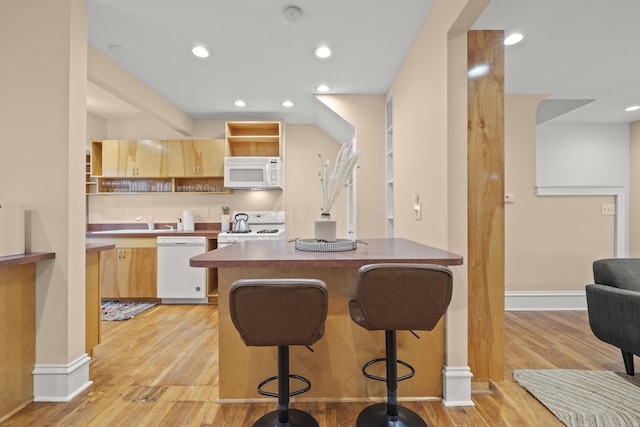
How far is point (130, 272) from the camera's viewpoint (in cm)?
384

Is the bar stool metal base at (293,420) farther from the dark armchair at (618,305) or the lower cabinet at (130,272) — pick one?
the lower cabinet at (130,272)

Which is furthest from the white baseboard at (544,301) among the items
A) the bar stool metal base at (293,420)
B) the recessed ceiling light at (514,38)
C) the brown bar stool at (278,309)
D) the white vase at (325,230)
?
the brown bar stool at (278,309)

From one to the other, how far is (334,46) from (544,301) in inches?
140

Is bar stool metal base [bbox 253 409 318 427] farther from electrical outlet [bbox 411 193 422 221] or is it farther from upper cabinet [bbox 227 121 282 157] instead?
upper cabinet [bbox 227 121 282 157]

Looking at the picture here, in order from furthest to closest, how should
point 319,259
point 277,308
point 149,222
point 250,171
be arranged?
point 149,222 < point 250,171 < point 319,259 < point 277,308

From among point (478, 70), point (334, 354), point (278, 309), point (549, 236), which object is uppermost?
point (478, 70)

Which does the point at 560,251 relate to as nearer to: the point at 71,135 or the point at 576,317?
the point at 576,317

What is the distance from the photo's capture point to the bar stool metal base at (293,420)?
155cm

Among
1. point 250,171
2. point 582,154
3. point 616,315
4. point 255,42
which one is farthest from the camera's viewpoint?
point 250,171

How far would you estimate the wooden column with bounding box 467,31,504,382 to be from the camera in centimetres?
192

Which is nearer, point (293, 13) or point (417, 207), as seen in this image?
point (293, 13)

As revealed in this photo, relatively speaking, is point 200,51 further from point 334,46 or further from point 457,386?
point 457,386

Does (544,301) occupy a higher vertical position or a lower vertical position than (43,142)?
lower

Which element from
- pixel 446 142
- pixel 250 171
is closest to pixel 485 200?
pixel 446 142
